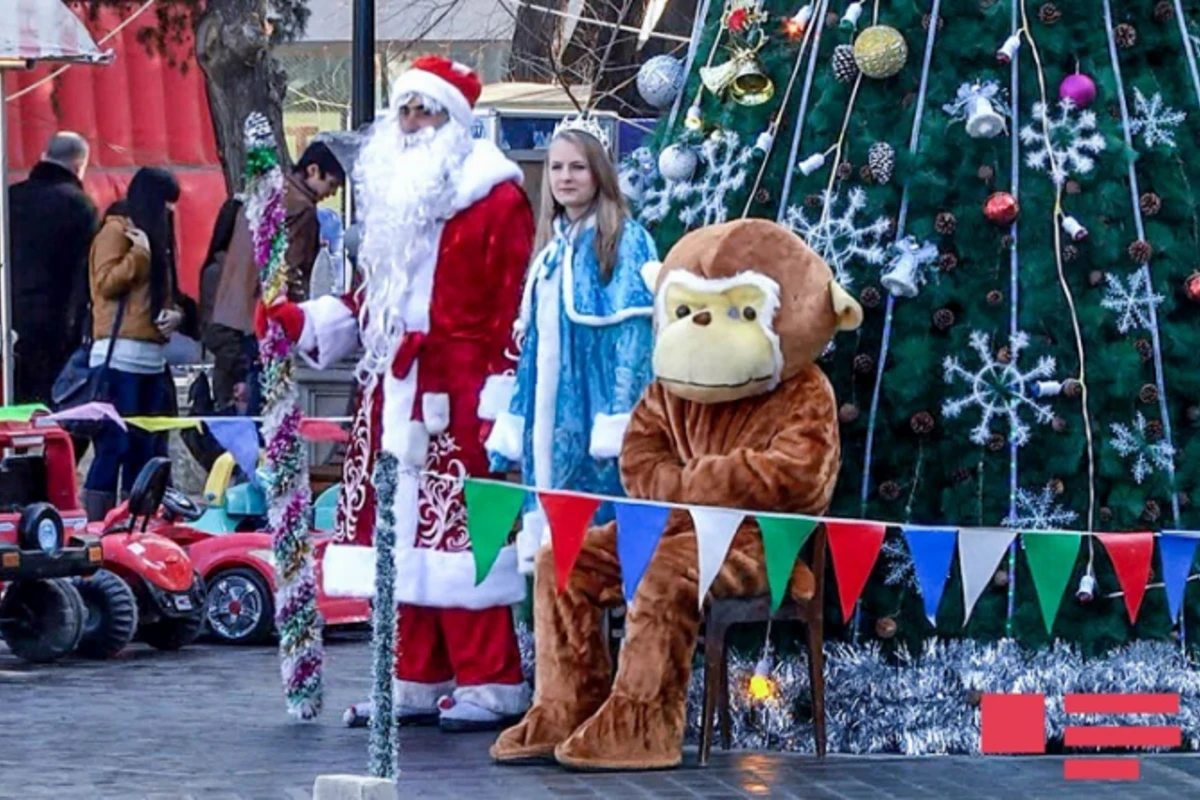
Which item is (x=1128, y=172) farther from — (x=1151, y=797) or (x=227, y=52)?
(x=227, y=52)

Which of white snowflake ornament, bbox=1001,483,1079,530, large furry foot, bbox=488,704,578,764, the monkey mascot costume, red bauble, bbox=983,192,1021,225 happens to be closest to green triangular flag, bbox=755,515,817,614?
the monkey mascot costume

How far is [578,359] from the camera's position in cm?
1023

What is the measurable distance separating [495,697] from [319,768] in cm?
100

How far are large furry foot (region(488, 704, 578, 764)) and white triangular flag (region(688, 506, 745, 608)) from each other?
0.85 m

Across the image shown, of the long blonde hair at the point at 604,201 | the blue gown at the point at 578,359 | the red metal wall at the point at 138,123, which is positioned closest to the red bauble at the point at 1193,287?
the blue gown at the point at 578,359

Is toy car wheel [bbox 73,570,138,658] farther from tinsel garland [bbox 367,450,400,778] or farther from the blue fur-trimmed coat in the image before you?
tinsel garland [bbox 367,450,400,778]

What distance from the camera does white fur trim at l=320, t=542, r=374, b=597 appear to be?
10.5 meters

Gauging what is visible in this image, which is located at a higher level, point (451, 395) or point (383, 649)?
point (451, 395)

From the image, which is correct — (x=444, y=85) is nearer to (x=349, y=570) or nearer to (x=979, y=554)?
(x=349, y=570)

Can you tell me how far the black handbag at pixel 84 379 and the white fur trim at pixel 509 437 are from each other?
6.58 meters

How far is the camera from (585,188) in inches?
403

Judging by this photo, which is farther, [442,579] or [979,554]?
[442,579]

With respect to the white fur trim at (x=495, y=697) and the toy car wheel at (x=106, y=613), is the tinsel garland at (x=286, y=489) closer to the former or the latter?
the white fur trim at (x=495, y=697)

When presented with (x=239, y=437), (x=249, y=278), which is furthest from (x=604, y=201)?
(x=249, y=278)
